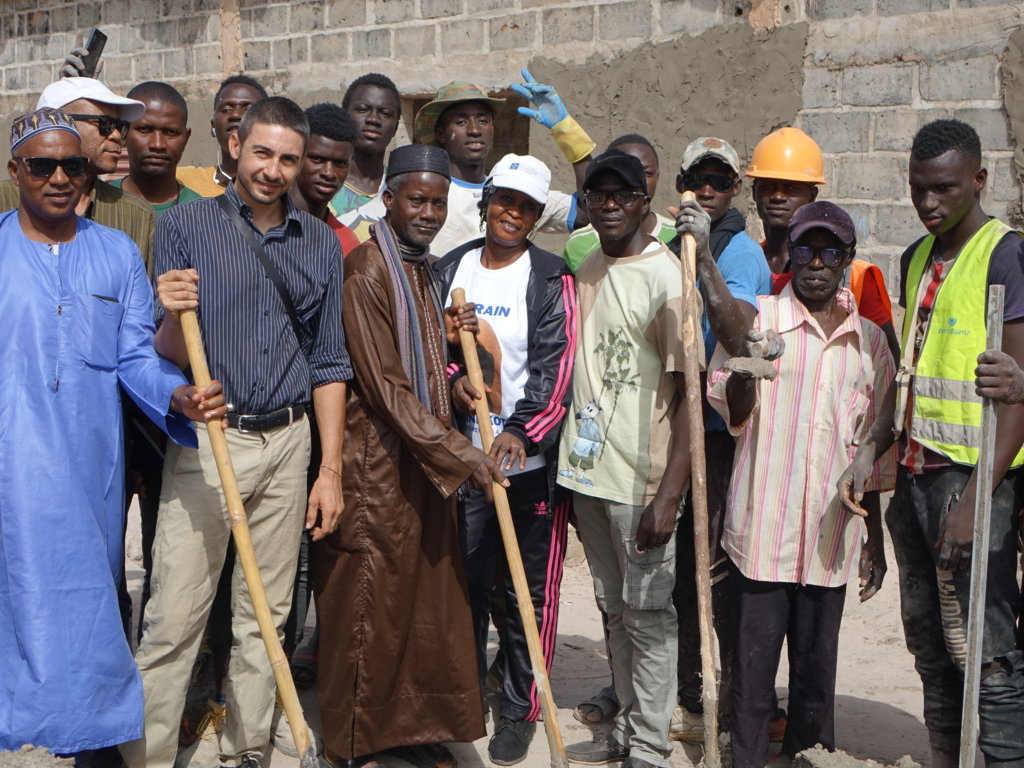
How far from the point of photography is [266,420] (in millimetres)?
3576

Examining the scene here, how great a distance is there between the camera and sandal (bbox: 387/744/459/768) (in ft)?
13.3

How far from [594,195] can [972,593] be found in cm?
169

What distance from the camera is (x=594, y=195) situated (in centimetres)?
374

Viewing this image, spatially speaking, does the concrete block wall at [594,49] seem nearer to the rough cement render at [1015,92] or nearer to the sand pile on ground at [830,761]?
the rough cement render at [1015,92]

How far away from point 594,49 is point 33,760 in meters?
5.23

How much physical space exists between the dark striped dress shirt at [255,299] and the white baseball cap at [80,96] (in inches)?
23.7

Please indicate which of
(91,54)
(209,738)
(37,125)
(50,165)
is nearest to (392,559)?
(209,738)

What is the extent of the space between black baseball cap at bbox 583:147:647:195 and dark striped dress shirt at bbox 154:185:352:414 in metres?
0.93

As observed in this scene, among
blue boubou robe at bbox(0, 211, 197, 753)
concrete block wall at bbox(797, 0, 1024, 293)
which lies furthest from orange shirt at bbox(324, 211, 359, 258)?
concrete block wall at bbox(797, 0, 1024, 293)

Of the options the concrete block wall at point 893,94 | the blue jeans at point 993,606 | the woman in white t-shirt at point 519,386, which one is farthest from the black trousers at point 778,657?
the concrete block wall at point 893,94

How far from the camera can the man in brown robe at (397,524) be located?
147 inches

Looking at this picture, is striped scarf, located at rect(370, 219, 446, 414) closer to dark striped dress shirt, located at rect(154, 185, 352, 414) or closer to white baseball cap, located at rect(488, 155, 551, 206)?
dark striped dress shirt, located at rect(154, 185, 352, 414)

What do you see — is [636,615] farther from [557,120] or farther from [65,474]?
[557,120]

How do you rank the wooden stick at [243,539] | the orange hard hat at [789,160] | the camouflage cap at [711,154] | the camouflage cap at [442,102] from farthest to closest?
the camouflage cap at [442,102], the orange hard hat at [789,160], the camouflage cap at [711,154], the wooden stick at [243,539]
